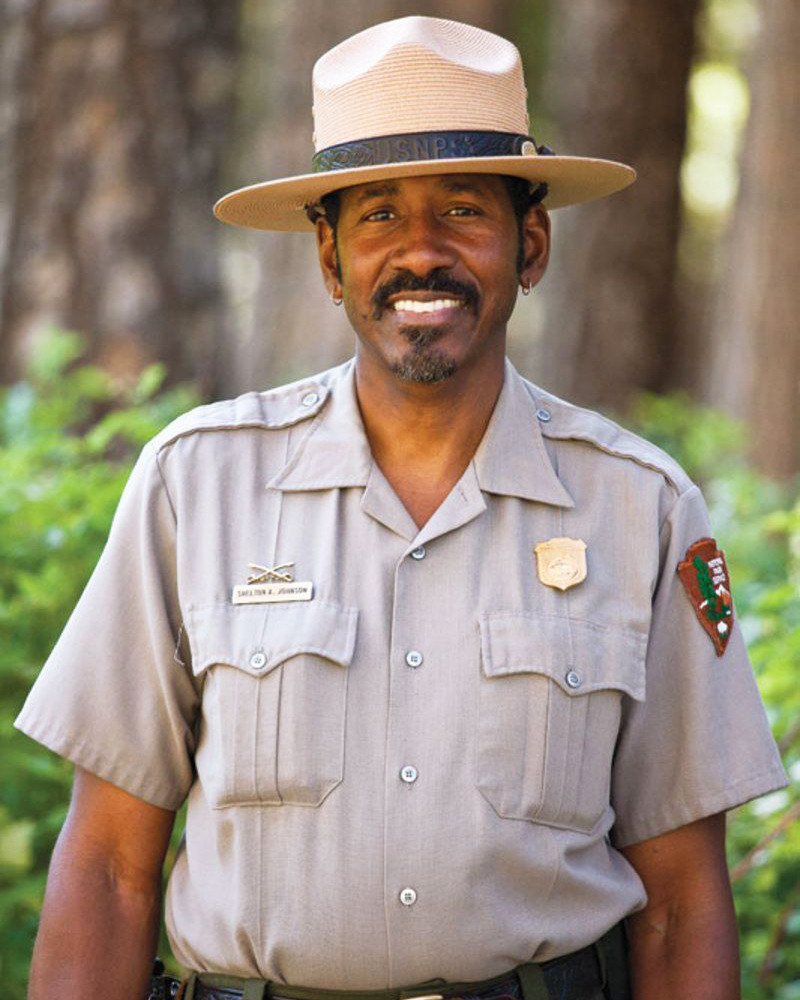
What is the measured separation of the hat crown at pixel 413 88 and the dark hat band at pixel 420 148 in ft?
0.05

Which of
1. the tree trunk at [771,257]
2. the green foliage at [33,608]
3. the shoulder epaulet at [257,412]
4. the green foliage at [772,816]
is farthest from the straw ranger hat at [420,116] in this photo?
the tree trunk at [771,257]

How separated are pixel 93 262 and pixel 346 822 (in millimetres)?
4742

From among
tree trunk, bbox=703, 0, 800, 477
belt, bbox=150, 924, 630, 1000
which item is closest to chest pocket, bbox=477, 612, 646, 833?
belt, bbox=150, 924, 630, 1000

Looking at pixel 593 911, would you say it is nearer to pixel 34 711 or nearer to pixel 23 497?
pixel 34 711

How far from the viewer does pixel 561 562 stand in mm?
3035

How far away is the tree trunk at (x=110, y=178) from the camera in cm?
719

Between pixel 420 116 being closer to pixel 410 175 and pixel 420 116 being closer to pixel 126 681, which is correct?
pixel 410 175

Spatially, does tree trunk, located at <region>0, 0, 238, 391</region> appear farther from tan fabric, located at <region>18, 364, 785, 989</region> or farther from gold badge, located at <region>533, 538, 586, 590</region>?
gold badge, located at <region>533, 538, 586, 590</region>

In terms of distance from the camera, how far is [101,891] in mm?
3049

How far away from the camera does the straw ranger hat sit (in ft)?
10.1

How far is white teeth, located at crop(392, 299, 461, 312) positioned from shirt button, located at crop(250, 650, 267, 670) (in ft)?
2.02

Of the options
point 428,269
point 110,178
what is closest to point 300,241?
point 110,178

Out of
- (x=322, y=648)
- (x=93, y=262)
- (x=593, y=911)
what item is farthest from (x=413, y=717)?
(x=93, y=262)

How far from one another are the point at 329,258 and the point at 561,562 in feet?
2.26
